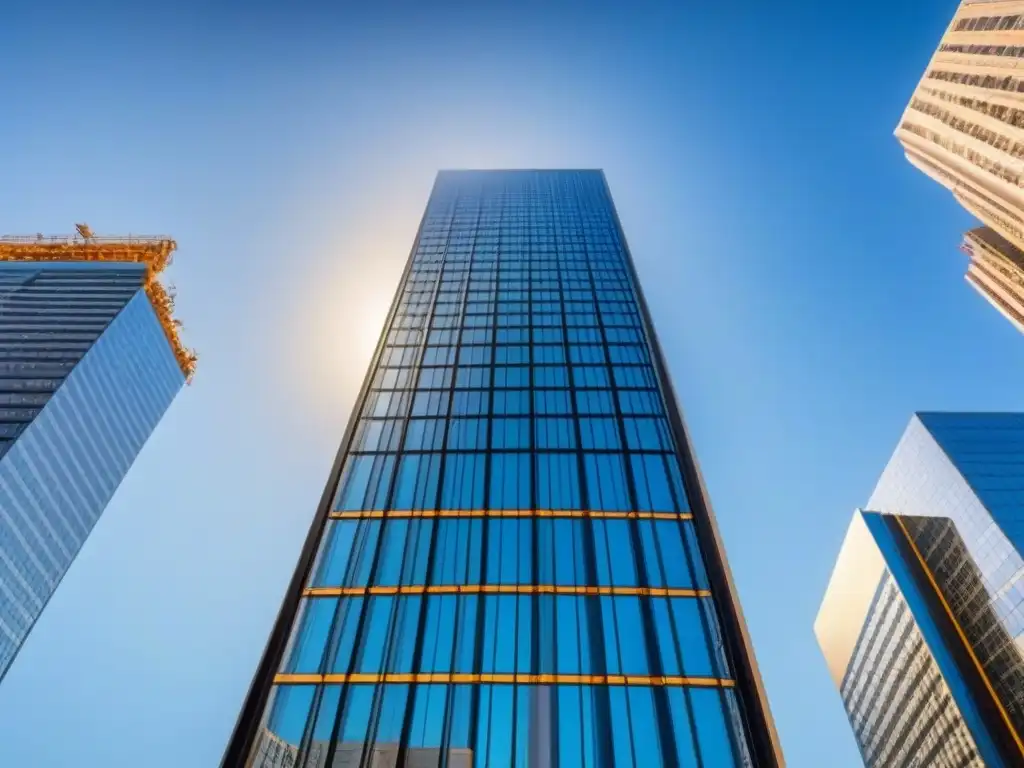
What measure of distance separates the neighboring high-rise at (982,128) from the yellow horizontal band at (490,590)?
208ft

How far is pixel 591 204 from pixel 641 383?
150 ft

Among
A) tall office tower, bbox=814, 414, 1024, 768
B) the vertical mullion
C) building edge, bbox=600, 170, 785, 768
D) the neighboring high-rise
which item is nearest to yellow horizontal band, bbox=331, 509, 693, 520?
the vertical mullion

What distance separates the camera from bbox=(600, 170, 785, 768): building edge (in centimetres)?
Result: 2128

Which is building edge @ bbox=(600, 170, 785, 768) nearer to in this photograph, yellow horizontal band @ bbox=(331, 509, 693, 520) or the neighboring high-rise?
yellow horizontal band @ bbox=(331, 509, 693, 520)

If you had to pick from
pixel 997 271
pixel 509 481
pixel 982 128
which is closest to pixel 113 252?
pixel 509 481

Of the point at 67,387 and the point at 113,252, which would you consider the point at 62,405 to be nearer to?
the point at 67,387

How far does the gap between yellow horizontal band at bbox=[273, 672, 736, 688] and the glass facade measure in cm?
6525

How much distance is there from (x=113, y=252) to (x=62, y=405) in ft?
134

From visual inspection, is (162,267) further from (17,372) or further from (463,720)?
(463,720)

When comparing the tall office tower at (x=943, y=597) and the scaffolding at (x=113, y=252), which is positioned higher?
the scaffolding at (x=113, y=252)

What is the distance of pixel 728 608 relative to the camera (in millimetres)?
26125

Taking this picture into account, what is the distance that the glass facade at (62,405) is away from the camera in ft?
243

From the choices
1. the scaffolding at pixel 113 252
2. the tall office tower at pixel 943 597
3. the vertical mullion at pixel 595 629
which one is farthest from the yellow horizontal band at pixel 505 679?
the scaffolding at pixel 113 252

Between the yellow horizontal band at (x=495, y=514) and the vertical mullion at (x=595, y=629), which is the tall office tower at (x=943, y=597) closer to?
the yellow horizontal band at (x=495, y=514)
